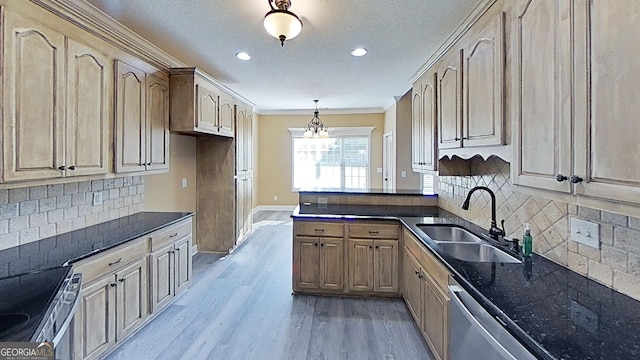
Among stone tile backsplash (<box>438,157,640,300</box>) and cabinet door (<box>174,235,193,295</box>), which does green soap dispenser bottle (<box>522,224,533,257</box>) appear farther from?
cabinet door (<box>174,235,193,295</box>)

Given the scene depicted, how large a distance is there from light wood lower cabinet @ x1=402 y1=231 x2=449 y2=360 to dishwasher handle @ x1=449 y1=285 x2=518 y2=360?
230 millimetres

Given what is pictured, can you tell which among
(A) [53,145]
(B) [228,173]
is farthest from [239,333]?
(B) [228,173]

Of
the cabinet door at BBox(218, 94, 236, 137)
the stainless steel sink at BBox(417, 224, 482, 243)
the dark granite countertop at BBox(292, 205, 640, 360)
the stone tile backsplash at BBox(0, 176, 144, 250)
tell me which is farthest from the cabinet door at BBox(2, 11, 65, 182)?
the stainless steel sink at BBox(417, 224, 482, 243)

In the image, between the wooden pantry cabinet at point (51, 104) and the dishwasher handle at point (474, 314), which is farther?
the wooden pantry cabinet at point (51, 104)

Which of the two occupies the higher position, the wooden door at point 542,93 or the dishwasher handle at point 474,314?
the wooden door at point 542,93

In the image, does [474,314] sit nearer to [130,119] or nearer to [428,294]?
[428,294]

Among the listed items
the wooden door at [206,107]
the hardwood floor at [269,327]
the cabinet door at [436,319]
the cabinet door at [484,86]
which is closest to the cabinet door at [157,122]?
the wooden door at [206,107]

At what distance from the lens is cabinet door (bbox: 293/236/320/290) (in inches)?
135

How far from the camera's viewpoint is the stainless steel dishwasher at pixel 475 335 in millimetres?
1168

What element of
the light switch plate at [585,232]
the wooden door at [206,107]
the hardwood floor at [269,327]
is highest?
the wooden door at [206,107]

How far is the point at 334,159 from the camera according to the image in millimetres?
8688

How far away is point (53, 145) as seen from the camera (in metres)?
2.12

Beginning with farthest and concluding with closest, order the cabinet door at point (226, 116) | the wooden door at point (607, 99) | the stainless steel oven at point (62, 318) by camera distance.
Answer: the cabinet door at point (226, 116)
the stainless steel oven at point (62, 318)
the wooden door at point (607, 99)

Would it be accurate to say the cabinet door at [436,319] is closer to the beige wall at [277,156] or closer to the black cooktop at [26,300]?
the black cooktop at [26,300]
